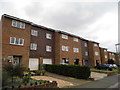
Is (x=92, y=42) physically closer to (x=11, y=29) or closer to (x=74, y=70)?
(x=74, y=70)

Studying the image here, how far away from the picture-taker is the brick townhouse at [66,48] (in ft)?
84.0

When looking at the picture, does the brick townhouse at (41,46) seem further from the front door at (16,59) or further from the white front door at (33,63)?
the front door at (16,59)

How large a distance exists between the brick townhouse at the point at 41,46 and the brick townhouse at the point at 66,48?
1.37m

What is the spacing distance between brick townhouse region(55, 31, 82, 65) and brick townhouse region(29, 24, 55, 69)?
1.37 metres

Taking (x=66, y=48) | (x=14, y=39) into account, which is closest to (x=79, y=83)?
(x=14, y=39)

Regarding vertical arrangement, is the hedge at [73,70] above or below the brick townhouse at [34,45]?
below

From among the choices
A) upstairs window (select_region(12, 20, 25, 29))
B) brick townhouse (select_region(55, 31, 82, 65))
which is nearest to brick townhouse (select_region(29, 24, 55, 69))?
brick townhouse (select_region(55, 31, 82, 65))

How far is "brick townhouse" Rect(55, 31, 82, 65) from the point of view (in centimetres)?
2561

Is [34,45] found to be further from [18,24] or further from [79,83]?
[79,83]

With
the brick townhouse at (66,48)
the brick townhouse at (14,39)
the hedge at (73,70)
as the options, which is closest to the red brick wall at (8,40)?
the brick townhouse at (14,39)

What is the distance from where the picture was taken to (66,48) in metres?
27.7

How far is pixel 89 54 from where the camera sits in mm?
38656

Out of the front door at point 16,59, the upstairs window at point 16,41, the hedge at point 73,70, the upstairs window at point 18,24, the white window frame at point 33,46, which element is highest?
the upstairs window at point 18,24

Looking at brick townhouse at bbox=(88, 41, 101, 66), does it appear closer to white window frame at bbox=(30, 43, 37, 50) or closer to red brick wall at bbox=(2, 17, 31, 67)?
white window frame at bbox=(30, 43, 37, 50)
